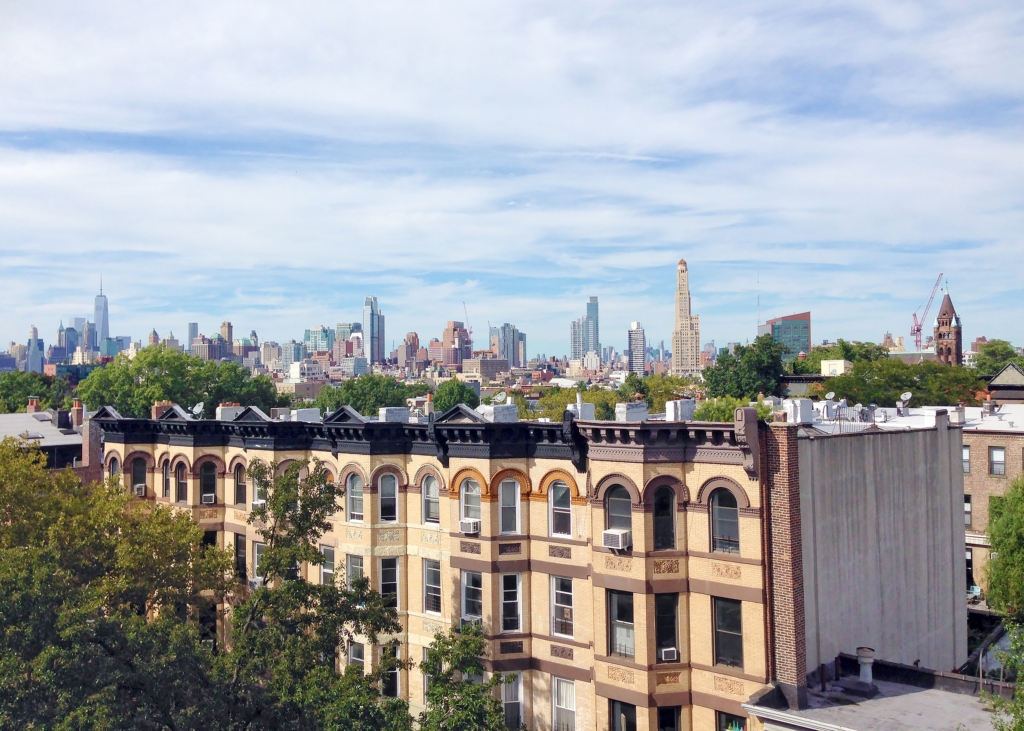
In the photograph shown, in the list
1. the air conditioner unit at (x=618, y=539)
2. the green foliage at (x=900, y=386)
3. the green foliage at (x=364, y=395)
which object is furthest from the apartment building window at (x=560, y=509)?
the green foliage at (x=364, y=395)

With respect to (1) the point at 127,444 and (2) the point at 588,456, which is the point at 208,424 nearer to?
(1) the point at 127,444

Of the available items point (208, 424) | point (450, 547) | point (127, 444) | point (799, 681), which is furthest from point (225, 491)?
point (799, 681)

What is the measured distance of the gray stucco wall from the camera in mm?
21234

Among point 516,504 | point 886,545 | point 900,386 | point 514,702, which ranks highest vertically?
point 900,386

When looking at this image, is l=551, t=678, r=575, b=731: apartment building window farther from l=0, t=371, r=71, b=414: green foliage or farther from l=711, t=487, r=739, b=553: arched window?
l=0, t=371, r=71, b=414: green foliage

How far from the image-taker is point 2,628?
17.8 meters

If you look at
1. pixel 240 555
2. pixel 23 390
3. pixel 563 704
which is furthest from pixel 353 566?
pixel 23 390

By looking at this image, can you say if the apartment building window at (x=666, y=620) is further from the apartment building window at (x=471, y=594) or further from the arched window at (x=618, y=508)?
the apartment building window at (x=471, y=594)

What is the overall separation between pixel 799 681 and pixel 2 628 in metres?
18.6

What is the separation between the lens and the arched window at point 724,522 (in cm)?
2091

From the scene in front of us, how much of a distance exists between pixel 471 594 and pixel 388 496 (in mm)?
4617

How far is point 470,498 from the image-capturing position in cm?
2583

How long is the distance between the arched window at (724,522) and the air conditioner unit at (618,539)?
86.9 inches

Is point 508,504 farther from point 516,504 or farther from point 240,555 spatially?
point 240,555
